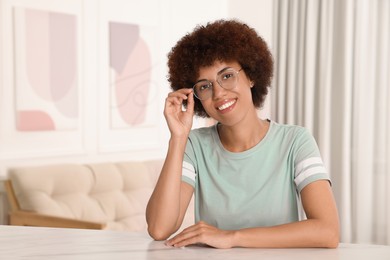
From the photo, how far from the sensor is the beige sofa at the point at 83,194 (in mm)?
4184

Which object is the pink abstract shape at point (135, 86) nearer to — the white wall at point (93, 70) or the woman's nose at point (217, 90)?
the white wall at point (93, 70)

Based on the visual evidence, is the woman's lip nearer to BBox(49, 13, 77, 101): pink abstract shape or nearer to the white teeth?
the white teeth

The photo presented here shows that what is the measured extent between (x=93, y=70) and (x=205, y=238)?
11.4ft

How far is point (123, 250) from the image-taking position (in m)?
1.62

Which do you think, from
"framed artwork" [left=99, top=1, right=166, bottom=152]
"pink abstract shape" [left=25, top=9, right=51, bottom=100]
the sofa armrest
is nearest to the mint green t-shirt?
the sofa armrest

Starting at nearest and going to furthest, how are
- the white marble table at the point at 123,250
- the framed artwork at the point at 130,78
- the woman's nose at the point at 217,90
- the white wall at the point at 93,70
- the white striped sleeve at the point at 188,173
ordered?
the white marble table at the point at 123,250
the woman's nose at the point at 217,90
the white striped sleeve at the point at 188,173
the white wall at the point at 93,70
the framed artwork at the point at 130,78

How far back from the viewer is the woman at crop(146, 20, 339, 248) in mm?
2094

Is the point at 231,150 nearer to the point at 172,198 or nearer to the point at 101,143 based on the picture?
the point at 172,198

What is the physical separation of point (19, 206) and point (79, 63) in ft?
4.21

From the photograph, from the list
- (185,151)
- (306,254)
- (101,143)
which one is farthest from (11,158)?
(306,254)

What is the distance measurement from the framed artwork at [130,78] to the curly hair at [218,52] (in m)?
2.80

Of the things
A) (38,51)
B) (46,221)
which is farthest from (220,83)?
(38,51)

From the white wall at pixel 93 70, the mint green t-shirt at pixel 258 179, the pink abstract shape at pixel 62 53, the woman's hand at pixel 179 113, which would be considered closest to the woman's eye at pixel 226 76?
the woman's hand at pixel 179 113

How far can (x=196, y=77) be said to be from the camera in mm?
2236
